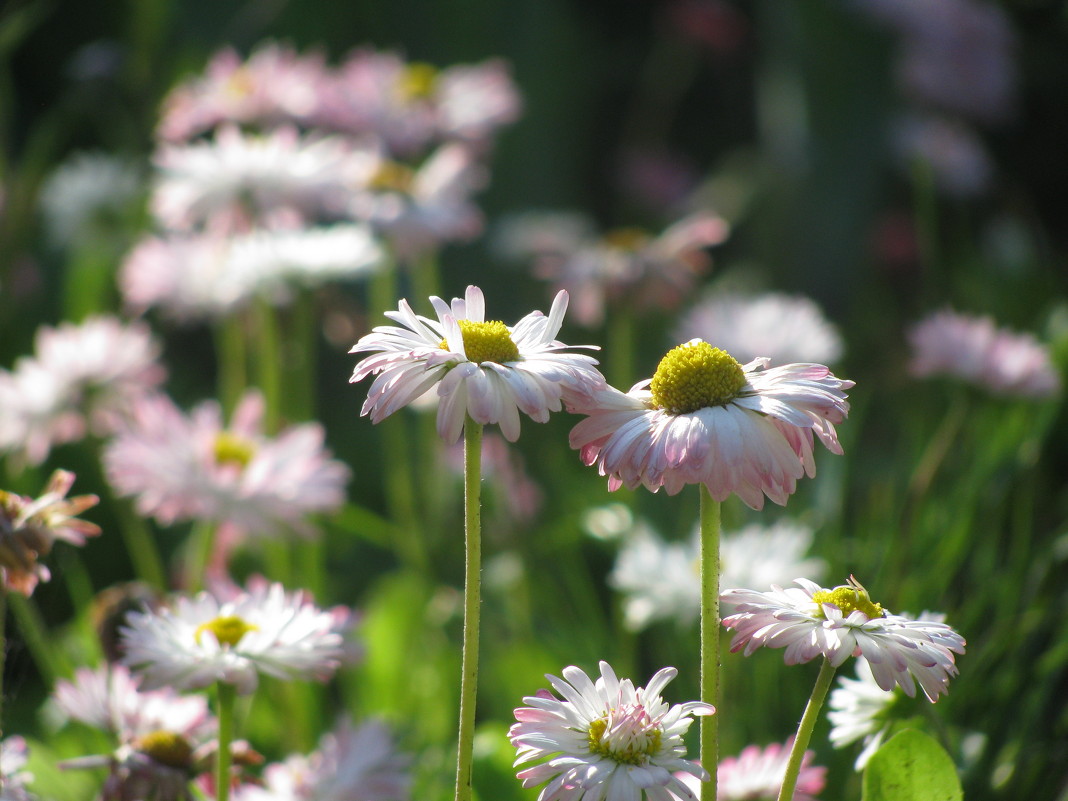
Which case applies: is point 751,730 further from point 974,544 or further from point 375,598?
point 375,598

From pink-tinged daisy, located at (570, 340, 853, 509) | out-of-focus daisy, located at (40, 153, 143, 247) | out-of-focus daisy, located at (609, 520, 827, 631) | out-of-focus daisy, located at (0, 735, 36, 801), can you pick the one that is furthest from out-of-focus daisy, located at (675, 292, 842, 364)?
out-of-focus daisy, located at (40, 153, 143, 247)

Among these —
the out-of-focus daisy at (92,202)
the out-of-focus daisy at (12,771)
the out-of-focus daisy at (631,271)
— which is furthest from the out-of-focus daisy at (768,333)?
the out-of-focus daisy at (92,202)

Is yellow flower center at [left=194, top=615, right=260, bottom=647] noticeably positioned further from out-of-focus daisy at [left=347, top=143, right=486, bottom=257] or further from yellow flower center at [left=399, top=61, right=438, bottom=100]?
yellow flower center at [left=399, top=61, right=438, bottom=100]

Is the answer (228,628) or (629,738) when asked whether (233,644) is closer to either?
(228,628)

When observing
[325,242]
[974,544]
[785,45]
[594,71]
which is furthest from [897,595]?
[594,71]

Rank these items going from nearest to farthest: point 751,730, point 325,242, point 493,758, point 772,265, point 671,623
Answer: point 493,758, point 751,730, point 671,623, point 325,242, point 772,265

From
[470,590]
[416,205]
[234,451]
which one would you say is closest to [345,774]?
[470,590]
